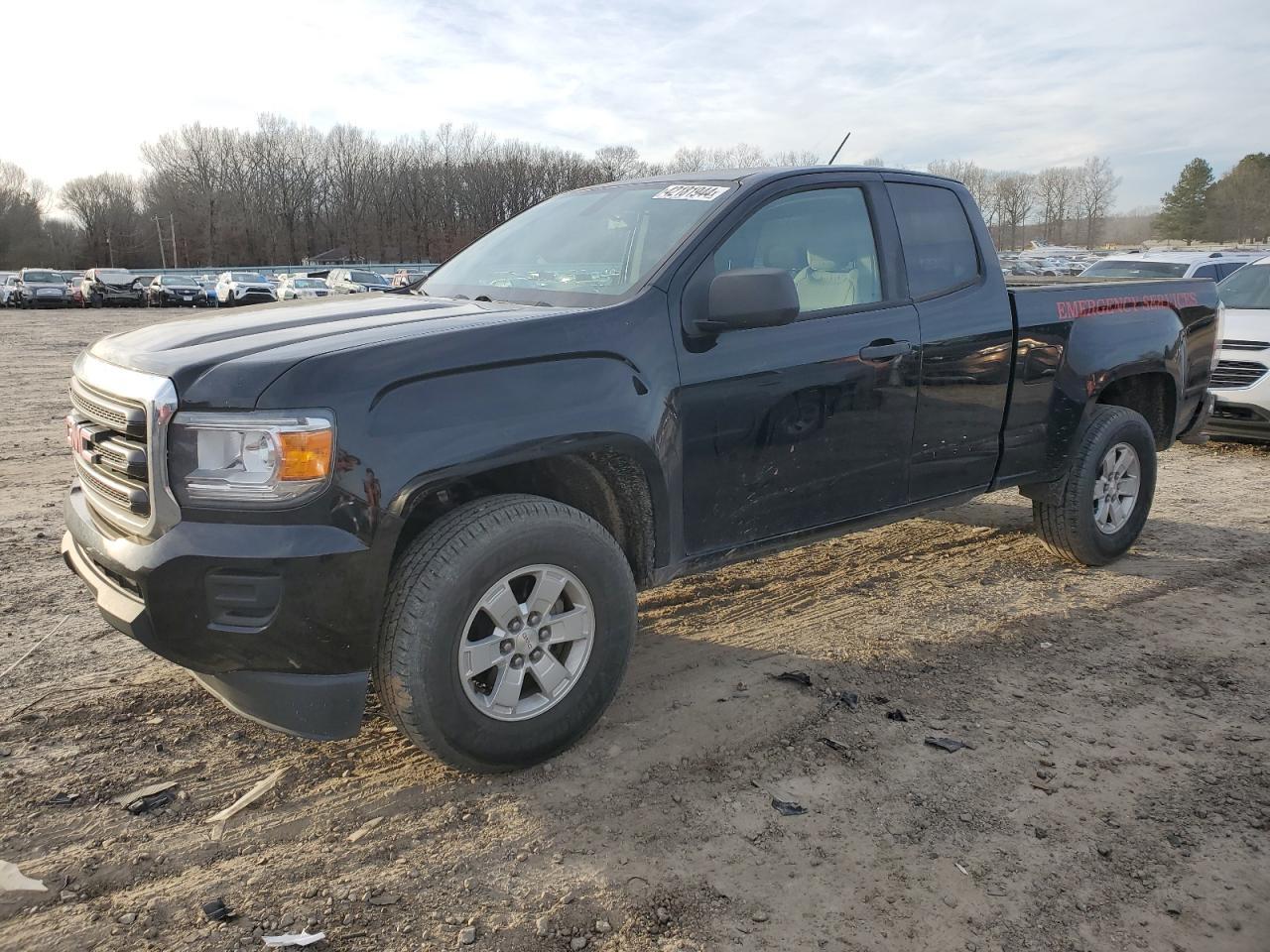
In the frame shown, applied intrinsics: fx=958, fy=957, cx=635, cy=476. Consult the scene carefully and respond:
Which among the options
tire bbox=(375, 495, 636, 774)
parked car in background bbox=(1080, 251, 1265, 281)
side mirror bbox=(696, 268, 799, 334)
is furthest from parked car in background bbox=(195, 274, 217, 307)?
tire bbox=(375, 495, 636, 774)

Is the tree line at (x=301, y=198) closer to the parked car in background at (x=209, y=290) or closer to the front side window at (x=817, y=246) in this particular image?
the parked car in background at (x=209, y=290)

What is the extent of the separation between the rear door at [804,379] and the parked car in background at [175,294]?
4508 centimetres

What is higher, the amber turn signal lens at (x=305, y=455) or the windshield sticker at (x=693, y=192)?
the windshield sticker at (x=693, y=192)

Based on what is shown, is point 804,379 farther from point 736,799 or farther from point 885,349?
point 736,799

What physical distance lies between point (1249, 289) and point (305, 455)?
1003 cm

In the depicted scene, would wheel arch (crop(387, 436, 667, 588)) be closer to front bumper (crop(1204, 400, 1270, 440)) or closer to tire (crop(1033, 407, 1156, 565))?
tire (crop(1033, 407, 1156, 565))

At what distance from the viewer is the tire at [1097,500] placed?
4969 millimetres

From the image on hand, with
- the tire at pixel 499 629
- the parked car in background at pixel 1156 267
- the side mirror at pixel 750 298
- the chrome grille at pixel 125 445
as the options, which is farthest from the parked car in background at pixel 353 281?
the tire at pixel 499 629

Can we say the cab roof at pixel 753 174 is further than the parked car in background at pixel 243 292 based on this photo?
No

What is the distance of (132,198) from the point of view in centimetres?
10138

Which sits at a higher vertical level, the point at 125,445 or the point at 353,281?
the point at 353,281

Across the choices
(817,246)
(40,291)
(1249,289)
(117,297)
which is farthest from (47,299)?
(817,246)

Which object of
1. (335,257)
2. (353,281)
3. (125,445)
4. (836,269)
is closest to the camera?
(125,445)

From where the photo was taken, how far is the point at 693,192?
152 inches
